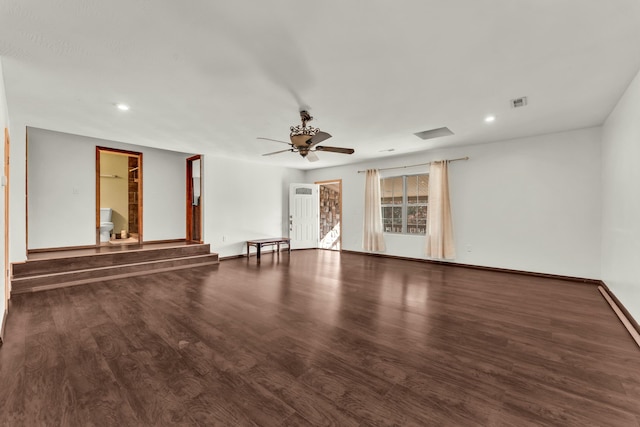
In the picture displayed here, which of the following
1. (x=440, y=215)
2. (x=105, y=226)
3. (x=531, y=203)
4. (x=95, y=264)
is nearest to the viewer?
(x=95, y=264)

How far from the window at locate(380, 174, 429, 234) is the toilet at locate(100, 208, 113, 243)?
6.93 meters

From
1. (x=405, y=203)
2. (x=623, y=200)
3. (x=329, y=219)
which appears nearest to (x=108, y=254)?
(x=405, y=203)

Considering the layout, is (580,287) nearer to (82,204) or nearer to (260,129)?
(260,129)

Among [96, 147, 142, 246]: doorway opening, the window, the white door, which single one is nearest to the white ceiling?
the window

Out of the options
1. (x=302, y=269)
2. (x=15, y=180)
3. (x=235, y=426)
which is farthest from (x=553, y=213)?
(x=15, y=180)

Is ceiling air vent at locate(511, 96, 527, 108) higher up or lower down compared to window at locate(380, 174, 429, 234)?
higher up

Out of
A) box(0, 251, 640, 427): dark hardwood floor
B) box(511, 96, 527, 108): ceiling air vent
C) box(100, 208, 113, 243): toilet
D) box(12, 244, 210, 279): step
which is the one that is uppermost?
box(511, 96, 527, 108): ceiling air vent

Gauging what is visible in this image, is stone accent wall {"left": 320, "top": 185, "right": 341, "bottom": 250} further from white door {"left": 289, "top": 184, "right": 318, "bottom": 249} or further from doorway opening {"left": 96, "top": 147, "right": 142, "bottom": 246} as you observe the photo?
doorway opening {"left": 96, "top": 147, "right": 142, "bottom": 246}

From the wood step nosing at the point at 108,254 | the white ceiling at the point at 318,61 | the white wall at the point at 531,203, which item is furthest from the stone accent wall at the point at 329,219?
the white ceiling at the point at 318,61

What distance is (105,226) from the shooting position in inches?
271

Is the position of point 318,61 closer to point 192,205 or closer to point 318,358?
point 318,358

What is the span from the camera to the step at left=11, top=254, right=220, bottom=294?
13.1ft

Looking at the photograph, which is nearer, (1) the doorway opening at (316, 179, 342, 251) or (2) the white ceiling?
(2) the white ceiling

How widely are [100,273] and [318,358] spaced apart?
445cm
